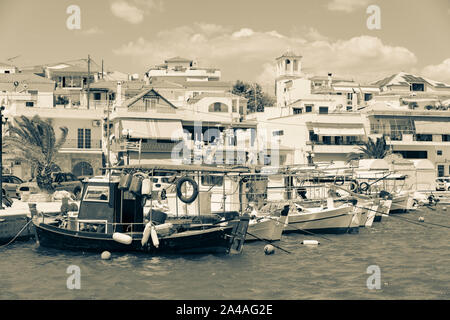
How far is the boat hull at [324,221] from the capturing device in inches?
1080

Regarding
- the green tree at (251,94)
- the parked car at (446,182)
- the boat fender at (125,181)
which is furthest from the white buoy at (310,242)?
the green tree at (251,94)

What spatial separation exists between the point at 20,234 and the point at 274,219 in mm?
Result: 10369

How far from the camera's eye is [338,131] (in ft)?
184

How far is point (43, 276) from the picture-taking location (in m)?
17.2

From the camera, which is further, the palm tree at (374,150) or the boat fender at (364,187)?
the palm tree at (374,150)

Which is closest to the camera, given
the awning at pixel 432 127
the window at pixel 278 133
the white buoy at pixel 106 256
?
the white buoy at pixel 106 256

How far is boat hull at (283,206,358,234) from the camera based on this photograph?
2744 centimetres

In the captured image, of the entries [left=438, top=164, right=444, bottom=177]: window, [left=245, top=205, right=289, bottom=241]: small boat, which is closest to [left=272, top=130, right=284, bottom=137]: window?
[left=438, top=164, right=444, bottom=177]: window

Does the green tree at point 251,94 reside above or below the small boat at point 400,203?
above

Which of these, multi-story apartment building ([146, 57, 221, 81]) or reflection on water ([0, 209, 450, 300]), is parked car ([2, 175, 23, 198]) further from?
multi-story apartment building ([146, 57, 221, 81])

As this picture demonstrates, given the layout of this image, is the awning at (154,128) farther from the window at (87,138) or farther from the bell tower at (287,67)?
the bell tower at (287,67)

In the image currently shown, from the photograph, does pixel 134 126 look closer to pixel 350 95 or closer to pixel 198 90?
pixel 198 90

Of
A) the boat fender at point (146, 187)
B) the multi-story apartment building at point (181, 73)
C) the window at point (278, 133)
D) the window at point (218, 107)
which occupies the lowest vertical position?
the boat fender at point (146, 187)
